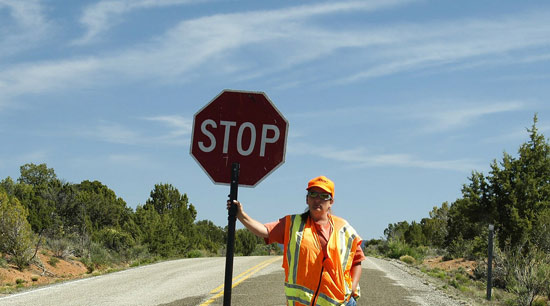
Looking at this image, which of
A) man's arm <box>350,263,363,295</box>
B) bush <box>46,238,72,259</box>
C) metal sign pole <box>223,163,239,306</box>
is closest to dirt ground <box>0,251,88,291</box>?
bush <box>46,238,72,259</box>

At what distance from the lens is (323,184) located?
15.3 ft

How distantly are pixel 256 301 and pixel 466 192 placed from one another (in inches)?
1073

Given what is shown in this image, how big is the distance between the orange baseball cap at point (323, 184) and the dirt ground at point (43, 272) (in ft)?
59.1

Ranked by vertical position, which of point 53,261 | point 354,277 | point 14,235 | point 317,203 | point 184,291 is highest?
point 317,203

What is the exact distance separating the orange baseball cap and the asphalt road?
26.2ft

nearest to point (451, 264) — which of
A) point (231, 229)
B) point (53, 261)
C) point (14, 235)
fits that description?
point (53, 261)

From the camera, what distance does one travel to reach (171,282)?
16.5 m

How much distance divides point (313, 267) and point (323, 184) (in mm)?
594

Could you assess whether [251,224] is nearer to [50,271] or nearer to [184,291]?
[184,291]

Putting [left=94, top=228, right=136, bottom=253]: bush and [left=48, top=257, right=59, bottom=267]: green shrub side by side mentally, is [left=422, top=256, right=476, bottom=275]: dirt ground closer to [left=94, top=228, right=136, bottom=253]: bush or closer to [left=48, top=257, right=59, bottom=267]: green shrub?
[left=94, top=228, right=136, bottom=253]: bush

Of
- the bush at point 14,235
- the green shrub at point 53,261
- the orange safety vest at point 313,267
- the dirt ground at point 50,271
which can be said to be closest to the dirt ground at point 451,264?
the dirt ground at point 50,271

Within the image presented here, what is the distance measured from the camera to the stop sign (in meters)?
5.98

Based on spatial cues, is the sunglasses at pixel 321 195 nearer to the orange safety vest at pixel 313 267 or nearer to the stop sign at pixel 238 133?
the orange safety vest at pixel 313 267

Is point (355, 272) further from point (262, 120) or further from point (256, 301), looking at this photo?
point (256, 301)
